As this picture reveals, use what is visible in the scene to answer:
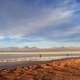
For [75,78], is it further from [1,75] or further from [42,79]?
[1,75]

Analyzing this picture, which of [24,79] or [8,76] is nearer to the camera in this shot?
[24,79]

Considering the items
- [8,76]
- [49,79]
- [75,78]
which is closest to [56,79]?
[49,79]

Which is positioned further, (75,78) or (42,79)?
(75,78)

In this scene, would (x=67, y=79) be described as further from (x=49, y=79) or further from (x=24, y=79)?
(x=24, y=79)

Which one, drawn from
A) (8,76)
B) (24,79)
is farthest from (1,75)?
(24,79)

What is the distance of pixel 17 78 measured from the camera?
2778 cm

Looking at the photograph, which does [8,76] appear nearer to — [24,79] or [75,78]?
[24,79]

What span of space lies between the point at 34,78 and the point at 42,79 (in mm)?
899

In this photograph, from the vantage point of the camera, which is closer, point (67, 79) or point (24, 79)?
point (24, 79)

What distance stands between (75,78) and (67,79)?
52.1 inches

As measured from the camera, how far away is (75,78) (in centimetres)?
2964

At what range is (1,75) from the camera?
2906 cm

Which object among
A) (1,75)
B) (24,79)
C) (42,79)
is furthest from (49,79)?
(1,75)

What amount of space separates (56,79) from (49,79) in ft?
2.78
